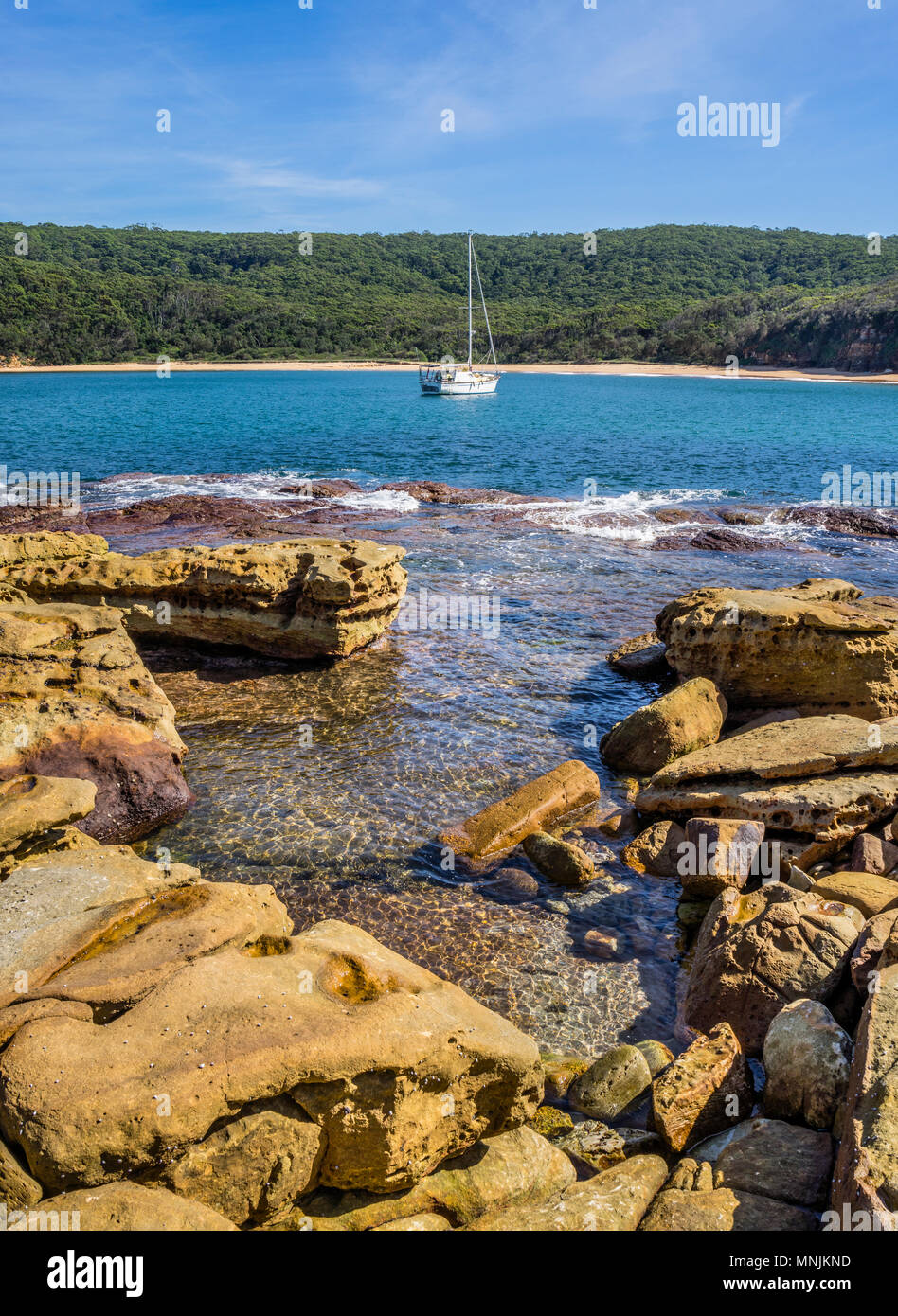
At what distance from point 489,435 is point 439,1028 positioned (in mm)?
51796

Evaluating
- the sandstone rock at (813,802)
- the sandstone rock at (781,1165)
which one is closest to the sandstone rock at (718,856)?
the sandstone rock at (813,802)

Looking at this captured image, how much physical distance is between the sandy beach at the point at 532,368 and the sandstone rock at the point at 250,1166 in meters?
116

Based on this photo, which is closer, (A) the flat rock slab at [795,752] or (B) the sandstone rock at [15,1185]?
(B) the sandstone rock at [15,1185]

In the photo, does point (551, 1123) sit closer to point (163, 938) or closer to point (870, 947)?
point (870, 947)

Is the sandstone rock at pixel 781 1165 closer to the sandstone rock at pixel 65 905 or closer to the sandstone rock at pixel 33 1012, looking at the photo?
the sandstone rock at pixel 33 1012

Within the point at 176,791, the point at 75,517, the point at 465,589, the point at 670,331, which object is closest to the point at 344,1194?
the point at 176,791

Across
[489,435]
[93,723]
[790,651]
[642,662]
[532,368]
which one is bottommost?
[642,662]

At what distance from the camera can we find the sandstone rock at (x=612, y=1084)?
19.4ft

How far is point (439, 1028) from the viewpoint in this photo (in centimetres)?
500

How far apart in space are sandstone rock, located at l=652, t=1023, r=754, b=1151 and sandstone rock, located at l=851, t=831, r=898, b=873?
3.00 m

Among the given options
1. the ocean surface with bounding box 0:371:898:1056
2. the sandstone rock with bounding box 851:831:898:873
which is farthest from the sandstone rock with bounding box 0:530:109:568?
the sandstone rock with bounding box 851:831:898:873

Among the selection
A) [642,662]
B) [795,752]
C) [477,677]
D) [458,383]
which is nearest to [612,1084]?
[795,752]
